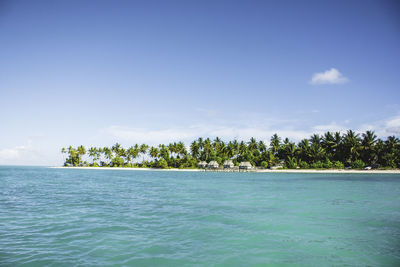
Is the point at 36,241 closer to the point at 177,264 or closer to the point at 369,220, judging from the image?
the point at 177,264

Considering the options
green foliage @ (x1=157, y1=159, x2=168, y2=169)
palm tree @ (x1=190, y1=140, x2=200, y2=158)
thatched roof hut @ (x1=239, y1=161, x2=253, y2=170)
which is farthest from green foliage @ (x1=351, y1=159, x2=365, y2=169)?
green foliage @ (x1=157, y1=159, x2=168, y2=169)

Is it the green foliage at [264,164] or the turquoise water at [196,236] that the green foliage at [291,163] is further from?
the turquoise water at [196,236]

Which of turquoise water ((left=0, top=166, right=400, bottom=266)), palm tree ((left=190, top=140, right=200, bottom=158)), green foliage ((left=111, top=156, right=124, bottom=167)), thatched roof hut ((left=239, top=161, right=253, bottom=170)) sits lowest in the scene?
turquoise water ((left=0, top=166, right=400, bottom=266))

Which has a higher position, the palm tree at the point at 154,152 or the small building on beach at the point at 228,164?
the palm tree at the point at 154,152

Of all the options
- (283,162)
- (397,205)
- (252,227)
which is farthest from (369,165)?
(252,227)

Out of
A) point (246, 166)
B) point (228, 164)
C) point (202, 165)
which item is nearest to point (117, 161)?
point (202, 165)

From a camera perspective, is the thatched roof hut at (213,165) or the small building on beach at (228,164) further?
the thatched roof hut at (213,165)

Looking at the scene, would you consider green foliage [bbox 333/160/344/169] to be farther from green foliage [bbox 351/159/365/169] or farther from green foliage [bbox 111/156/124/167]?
green foliage [bbox 111/156/124/167]

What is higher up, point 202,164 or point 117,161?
point 117,161

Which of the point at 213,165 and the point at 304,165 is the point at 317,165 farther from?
the point at 213,165

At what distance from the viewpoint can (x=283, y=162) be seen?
289 feet

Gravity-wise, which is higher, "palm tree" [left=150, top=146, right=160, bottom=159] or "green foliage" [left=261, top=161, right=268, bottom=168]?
"palm tree" [left=150, top=146, right=160, bottom=159]

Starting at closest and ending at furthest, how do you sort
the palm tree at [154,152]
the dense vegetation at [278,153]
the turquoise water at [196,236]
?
the turquoise water at [196,236]
the dense vegetation at [278,153]
the palm tree at [154,152]

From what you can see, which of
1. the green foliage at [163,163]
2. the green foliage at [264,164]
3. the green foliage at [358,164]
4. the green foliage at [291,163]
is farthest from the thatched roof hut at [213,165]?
the green foliage at [358,164]
